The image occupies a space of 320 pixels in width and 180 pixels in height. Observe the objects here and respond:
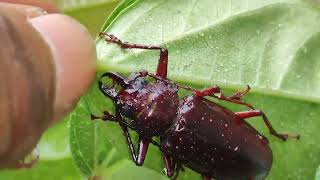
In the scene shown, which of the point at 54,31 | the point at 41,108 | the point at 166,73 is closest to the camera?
the point at 41,108

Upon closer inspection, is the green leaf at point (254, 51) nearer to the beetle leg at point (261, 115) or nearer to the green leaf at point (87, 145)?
the beetle leg at point (261, 115)

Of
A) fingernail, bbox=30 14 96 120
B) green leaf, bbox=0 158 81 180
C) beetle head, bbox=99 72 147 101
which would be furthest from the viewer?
green leaf, bbox=0 158 81 180

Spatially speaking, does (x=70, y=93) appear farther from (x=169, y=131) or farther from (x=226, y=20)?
(x=226, y=20)

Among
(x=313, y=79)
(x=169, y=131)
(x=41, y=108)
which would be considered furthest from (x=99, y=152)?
(x=41, y=108)

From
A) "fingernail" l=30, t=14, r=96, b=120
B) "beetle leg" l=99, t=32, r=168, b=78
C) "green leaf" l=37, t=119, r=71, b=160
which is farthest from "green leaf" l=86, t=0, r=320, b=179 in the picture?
"green leaf" l=37, t=119, r=71, b=160

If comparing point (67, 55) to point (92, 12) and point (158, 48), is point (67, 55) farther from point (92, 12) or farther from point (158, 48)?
point (92, 12)

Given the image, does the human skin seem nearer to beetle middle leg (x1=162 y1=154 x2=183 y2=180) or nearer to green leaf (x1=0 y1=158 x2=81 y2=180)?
beetle middle leg (x1=162 y1=154 x2=183 y2=180)

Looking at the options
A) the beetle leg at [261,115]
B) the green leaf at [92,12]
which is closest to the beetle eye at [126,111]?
the beetle leg at [261,115]

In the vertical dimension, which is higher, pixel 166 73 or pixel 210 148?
pixel 166 73
